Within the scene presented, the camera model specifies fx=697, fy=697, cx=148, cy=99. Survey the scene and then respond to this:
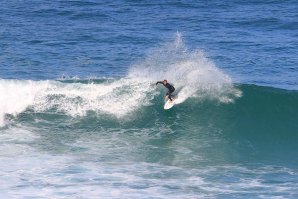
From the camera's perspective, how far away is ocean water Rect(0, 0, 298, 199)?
73.4 feet

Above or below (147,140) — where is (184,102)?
above

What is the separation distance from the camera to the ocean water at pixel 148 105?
22.4 m

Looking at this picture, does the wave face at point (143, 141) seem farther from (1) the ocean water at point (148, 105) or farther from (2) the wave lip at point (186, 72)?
(2) the wave lip at point (186, 72)

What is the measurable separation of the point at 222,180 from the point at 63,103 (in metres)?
10.2

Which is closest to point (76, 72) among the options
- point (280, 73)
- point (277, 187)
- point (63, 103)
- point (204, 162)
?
point (63, 103)

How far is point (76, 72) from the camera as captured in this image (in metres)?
35.5

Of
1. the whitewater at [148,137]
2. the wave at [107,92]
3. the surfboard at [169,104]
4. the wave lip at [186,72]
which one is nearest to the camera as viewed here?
the whitewater at [148,137]

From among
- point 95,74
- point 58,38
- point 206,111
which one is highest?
point 58,38

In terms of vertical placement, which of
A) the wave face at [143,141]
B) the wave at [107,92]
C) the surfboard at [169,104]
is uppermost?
the wave at [107,92]

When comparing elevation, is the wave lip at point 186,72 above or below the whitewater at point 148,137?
above

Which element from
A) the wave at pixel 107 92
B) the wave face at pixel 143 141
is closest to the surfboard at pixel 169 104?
the wave face at pixel 143 141

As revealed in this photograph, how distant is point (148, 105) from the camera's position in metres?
29.8

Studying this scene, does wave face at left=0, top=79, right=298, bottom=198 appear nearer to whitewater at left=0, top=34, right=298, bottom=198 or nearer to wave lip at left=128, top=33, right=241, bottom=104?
whitewater at left=0, top=34, right=298, bottom=198

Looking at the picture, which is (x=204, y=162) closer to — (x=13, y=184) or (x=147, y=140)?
(x=147, y=140)
